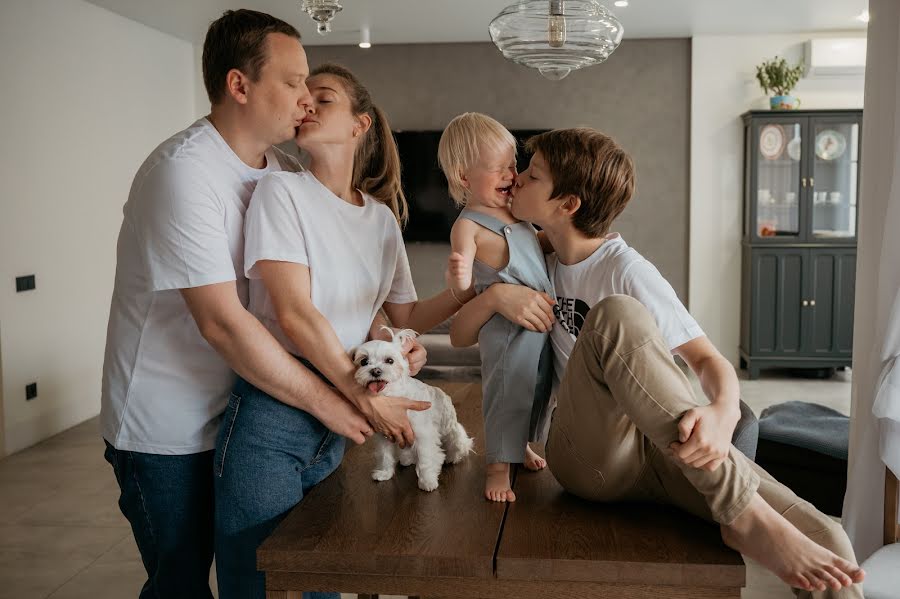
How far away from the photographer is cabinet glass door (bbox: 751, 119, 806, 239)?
6941 millimetres

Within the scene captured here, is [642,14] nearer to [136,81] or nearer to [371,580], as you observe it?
[136,81]

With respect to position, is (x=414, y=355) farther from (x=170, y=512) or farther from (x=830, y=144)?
(x=830, y=144)

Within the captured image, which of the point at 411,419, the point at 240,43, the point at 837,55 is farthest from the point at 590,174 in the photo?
the point at 837,55

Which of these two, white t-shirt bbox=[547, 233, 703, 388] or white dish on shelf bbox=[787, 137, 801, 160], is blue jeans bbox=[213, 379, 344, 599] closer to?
white t-shirt bbox=[547, 233, 703, 388]

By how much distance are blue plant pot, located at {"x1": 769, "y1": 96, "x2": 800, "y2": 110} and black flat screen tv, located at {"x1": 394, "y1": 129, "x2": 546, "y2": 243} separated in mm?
1942

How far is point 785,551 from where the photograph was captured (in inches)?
62.4

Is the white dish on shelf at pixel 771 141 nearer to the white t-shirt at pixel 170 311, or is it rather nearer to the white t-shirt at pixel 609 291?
the white t-shirt at pixel 609 291

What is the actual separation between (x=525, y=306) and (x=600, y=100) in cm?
583

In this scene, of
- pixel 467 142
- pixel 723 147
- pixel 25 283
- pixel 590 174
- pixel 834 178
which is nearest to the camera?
pixel 590 174

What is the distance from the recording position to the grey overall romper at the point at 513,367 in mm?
1889

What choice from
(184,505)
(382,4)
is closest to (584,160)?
(184,505)

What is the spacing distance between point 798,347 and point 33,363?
18.4 ft

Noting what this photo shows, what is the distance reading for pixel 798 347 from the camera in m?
6.94

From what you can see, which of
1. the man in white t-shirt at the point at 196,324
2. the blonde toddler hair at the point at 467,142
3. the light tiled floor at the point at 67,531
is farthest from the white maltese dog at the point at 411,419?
the light tiled floor at the point at 67,531
